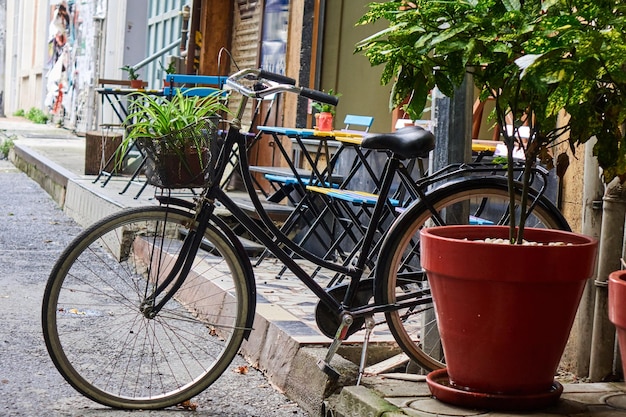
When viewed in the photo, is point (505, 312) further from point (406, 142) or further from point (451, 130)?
point (451, 130)

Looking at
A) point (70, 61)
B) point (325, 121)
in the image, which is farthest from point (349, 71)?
point (70, 61)

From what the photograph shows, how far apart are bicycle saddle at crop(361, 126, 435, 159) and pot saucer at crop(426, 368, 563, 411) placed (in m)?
0.81

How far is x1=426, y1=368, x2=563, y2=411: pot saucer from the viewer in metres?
3.15

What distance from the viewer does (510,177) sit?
11.0 feet

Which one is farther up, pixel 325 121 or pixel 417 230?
pixel 325 121

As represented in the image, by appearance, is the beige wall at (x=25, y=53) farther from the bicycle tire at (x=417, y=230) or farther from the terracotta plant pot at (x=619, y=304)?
the terracotta plant pot at (x=619, y=304)

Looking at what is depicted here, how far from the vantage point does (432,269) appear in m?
3.25

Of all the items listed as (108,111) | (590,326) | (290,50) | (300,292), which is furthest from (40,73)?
(590,326)

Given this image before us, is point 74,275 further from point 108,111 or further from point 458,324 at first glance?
point 108,111

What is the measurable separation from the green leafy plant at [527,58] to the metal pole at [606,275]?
51cm

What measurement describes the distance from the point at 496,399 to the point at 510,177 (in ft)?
2.34

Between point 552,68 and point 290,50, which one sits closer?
point 552,68

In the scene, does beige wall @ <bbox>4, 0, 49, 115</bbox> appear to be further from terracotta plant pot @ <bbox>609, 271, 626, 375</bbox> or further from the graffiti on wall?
terracotta plant pot @ <bbox>609, 271, 626, 375</bbox>

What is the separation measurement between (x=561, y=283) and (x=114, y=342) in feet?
7.25
